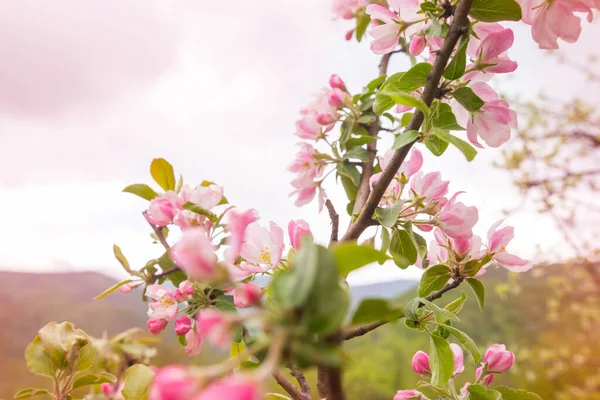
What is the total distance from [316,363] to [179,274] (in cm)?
47

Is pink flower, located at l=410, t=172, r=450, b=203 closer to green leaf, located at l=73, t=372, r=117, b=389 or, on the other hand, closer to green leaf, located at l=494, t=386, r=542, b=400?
green leaf, located at l=494, t=386, r=542, b=400

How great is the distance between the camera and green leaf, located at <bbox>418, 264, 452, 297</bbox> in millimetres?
542

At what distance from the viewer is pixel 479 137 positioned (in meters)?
0.51

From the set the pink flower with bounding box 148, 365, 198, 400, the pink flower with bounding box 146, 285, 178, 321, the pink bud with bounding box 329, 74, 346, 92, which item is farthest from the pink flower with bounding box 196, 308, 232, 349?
the pink bud with bounding box 329, 74, 346, 92

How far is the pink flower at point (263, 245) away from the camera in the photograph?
18.2 inches

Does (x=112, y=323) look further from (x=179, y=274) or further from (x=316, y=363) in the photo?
(x=316, y=363)

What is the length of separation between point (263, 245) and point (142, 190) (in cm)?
27

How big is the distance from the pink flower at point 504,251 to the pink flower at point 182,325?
1.33 feet

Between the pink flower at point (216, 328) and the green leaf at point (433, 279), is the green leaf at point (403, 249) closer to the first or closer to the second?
the green leaf at point (433, 279)

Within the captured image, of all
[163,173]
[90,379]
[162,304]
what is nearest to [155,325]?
[162,304]

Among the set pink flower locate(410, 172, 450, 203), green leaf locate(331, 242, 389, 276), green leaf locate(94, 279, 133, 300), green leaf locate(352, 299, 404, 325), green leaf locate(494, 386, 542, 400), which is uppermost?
green leaf locate(331, 242, 389, 276)

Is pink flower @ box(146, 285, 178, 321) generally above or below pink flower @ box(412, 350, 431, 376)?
above

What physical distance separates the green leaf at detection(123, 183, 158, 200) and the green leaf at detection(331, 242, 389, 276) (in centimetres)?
50

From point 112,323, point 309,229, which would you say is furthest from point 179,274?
point 112,323
